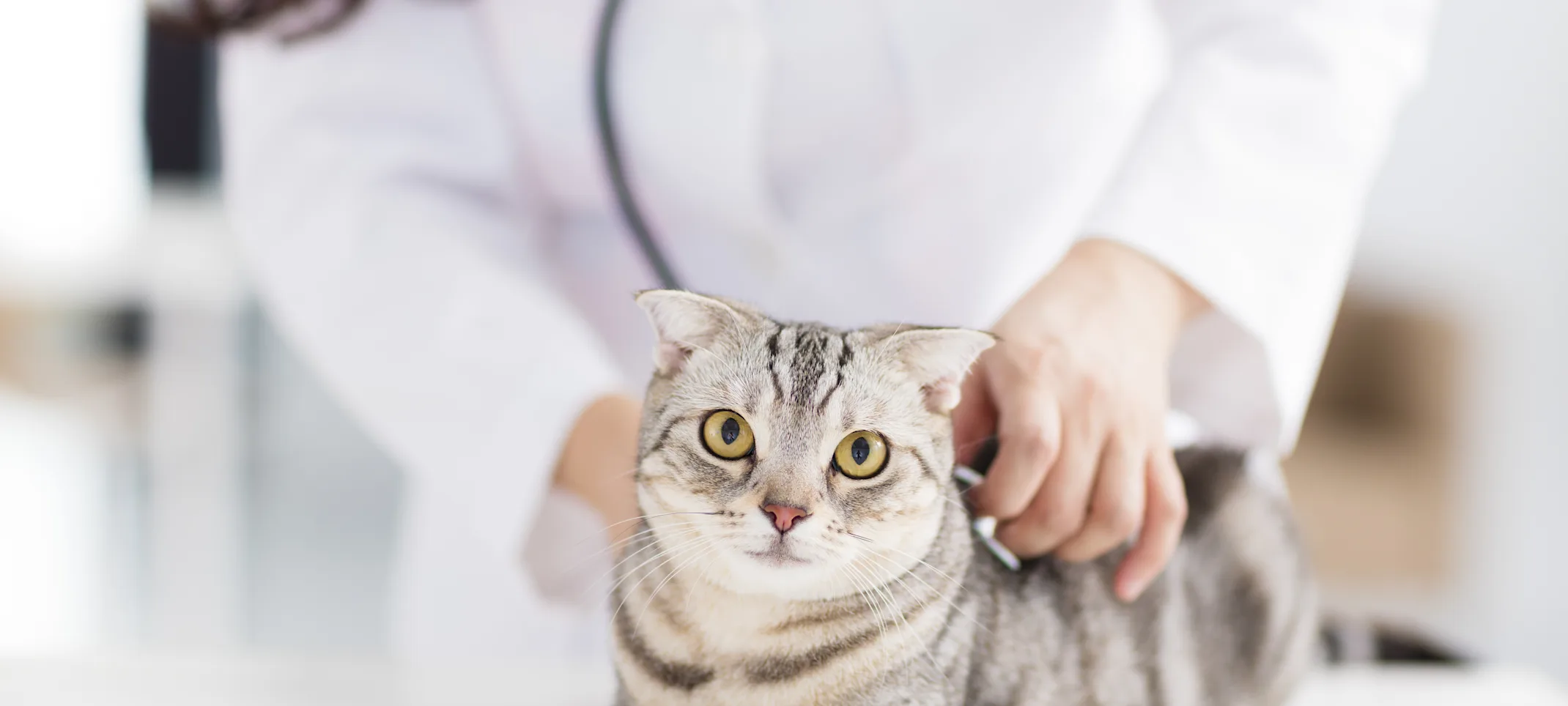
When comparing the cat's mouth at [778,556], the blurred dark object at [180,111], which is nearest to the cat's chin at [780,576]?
the cat's mouth at [778,556]

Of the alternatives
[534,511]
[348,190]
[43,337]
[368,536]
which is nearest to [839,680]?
[534,511]

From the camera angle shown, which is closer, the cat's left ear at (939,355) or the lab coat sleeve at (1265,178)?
the cat's left ear at (939,355)

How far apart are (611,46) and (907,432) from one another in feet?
0.84

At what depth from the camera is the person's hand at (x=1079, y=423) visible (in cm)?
37

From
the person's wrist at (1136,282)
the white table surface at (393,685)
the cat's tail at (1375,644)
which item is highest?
the person's wrist at (1136,282)

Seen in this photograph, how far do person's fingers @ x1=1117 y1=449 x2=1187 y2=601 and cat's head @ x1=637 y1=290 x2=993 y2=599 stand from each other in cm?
9

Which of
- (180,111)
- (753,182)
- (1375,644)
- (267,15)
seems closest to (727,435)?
(753,182)

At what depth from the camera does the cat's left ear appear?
0.32 meters

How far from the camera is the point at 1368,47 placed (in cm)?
48

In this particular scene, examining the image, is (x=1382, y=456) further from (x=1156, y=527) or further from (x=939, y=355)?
(x=939, y=355)

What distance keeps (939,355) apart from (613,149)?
0.69 ft

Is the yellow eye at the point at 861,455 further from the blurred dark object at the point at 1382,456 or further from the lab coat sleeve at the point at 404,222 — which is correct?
the blurred dark object at the point at 1382,456

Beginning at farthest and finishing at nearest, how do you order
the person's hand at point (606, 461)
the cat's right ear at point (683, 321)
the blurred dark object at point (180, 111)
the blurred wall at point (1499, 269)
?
the blurred dark object at point (180, 111) < the blurred wall at point (1499, 269) < the person's hand at point (606, 461) < the cat's right ear at point (683, 321)

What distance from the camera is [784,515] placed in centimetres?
33
